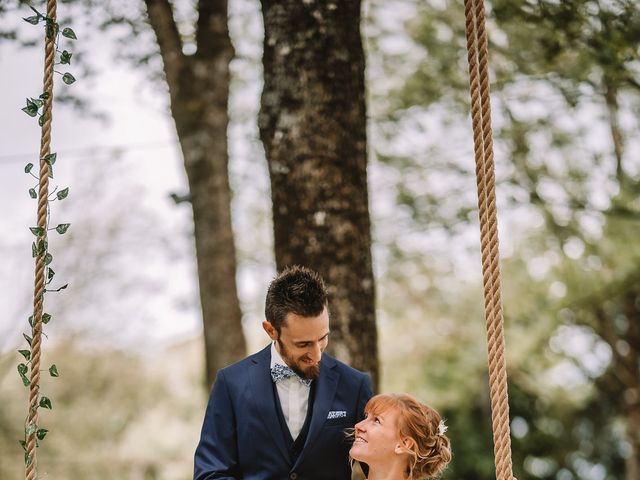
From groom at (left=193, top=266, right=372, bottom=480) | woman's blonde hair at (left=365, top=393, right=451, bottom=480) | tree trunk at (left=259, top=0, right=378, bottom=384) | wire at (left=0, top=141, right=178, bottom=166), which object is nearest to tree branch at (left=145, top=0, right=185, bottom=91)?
wire at (left=0, top=141, right=178, bottom=166)

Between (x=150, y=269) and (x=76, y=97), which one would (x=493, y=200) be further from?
(x=150, y=269)

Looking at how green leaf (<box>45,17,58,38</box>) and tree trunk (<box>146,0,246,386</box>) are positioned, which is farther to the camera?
tree trunk (<box>146,0,246,386</box>)

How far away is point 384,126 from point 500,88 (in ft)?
4.63

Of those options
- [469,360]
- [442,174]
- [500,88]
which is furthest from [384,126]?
[469,360]

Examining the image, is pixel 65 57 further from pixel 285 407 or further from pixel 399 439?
pixel 399 439

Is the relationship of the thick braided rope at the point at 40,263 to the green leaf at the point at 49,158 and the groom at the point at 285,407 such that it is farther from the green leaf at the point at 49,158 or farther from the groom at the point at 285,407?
the groom at the point at 285,407

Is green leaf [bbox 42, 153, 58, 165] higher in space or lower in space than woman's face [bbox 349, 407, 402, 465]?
higher

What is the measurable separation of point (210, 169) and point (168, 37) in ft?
3.49

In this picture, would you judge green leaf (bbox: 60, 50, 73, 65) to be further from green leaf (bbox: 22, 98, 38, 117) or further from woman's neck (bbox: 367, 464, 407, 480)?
woman's neck (bbox: 367, 464, 407, 480)

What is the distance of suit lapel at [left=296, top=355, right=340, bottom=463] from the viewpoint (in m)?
2.46

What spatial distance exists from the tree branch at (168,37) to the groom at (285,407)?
3.44m

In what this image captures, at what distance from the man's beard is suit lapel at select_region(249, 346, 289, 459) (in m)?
0.08

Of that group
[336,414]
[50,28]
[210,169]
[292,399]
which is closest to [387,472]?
[336,414]

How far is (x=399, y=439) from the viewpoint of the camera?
2619mm
